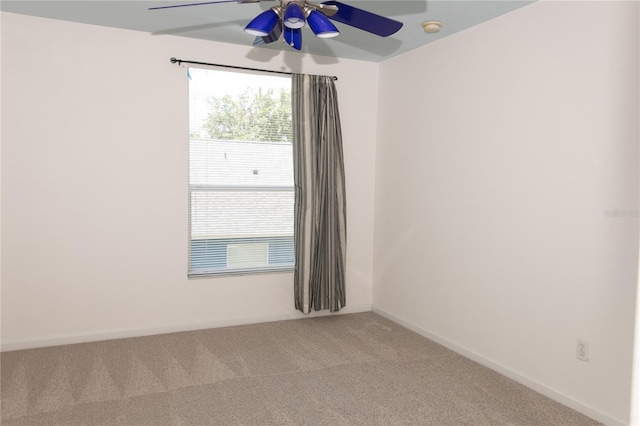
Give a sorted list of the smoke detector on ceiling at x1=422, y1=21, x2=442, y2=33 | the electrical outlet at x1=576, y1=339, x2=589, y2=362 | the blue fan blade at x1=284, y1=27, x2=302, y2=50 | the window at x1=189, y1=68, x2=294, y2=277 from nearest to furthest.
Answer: the blue fan blade at x1=284, y1=27, x2=302, y2=50
the electrical outlet at x1=576, y1=339, x2=589, y2=362
the smoke detector on ceiling at x1=422, y1=21, x2=442, y2=33
the window at x1=189, y1=68, x2=294, y2=277

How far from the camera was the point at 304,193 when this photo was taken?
443cm

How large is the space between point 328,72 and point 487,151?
5.84 feet

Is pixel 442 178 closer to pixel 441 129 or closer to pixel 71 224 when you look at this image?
pixel 441 129

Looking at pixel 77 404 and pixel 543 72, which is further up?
Result: pixel 543 72

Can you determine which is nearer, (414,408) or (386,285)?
(414,408)

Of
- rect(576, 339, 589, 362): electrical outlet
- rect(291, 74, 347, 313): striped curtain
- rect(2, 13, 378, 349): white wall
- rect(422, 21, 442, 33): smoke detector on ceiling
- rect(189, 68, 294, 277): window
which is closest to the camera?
rect(576, 339, 589, 362): electrical outlet

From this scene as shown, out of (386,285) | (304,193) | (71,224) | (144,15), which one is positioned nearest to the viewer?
(144,15)

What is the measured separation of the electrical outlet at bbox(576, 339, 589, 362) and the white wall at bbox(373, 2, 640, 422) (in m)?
0.03

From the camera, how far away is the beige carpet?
9.02 ft

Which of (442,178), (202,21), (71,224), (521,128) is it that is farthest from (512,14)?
(71,224)

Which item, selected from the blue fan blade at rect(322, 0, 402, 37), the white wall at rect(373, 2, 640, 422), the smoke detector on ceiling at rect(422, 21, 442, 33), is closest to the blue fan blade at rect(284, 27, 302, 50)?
the blue fan blade at rect(322, 0, 402, 37)

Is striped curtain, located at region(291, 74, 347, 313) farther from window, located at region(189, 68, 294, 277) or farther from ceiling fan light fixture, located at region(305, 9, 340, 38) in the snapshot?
ceiling fan light fixture, located at region(305, 9, 340, 38)

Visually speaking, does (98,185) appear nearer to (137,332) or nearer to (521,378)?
(137,332)

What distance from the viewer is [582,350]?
284 cm
